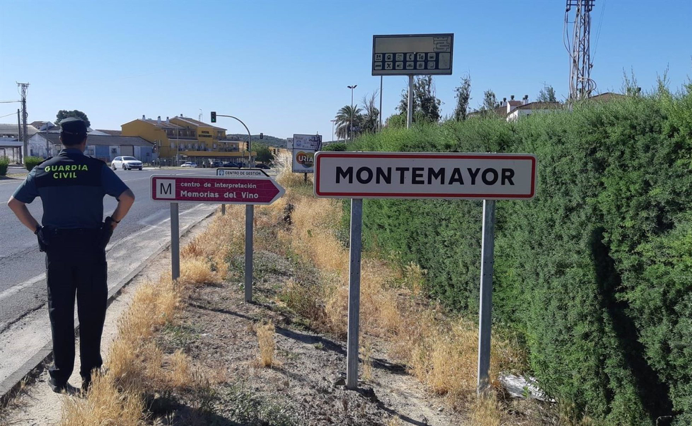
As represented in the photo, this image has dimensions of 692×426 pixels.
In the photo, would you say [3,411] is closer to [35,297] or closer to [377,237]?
[35,297]

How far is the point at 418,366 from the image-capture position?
15.5 ft

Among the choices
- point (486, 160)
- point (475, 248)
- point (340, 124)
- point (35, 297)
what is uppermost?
point (340, 124)

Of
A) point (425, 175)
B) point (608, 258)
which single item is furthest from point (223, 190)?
point (608, 258)

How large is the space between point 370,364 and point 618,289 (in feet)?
7.19

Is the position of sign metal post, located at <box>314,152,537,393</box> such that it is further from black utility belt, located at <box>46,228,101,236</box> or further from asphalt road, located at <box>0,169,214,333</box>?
asphalt road, located at <box>0,169,214,333</box>

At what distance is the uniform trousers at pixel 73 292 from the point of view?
397 cm

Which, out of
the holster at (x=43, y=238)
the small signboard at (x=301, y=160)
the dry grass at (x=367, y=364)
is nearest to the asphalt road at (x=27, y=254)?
the holster at (x=43, y=238)

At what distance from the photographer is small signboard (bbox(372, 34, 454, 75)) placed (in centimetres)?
1438

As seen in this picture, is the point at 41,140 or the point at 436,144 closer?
the point at 436,144

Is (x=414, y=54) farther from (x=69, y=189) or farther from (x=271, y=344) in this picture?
(x=69, y=189)

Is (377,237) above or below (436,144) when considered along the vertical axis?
below

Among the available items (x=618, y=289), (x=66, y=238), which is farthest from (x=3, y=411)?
(x=618, y=289)

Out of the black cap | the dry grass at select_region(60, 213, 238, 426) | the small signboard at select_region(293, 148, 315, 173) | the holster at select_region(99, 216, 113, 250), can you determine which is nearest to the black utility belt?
the holster at select_region(99, 216, 113, 250)

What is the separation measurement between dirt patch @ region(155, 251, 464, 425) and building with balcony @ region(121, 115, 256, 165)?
9749 cm
